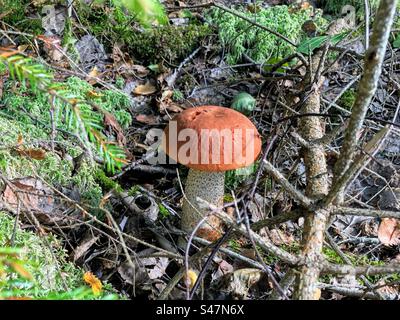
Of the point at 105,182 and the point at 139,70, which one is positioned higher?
the point at 139,70

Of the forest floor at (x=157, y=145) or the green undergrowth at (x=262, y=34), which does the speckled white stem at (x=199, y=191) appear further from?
the green undergrowth at (x=262, y=34)

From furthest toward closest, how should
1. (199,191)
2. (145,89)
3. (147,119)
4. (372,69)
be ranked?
1. (145,89)
2. (147,119)
3. (199,191)
4. (372,69)

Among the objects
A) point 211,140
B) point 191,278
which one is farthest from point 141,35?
point 191,278

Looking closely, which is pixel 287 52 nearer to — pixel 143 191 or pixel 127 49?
pixel 127 49

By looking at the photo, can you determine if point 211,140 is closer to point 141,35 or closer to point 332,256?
point 332,256
